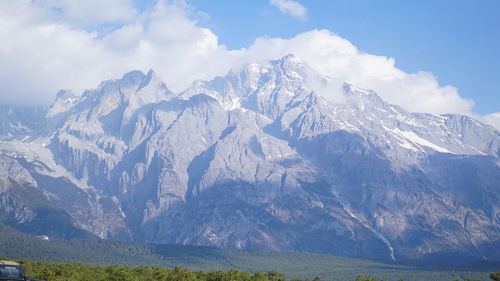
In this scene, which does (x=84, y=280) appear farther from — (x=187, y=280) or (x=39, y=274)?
(x=187, y=280)

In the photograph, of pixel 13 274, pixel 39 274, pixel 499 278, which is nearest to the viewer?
pixel 13 274

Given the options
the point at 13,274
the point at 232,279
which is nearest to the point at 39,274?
the point at 232,279

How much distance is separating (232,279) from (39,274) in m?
54.2

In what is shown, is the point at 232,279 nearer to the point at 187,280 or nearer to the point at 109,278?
the point at 187,280

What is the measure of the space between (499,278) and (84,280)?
120 meters

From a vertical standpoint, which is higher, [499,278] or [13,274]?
[499,278]

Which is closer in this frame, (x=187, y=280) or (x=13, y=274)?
(x=13, y=274)

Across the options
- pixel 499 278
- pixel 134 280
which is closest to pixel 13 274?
pixel 134 280

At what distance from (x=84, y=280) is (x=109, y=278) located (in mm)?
9860

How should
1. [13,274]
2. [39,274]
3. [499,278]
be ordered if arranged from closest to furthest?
[13,274]
[39,274]
[499,278]

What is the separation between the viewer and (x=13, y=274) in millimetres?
68062

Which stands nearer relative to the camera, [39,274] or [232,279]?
[39,274]

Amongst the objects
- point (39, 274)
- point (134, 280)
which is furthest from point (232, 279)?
point (39, 274)

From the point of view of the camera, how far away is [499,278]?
655 feet
